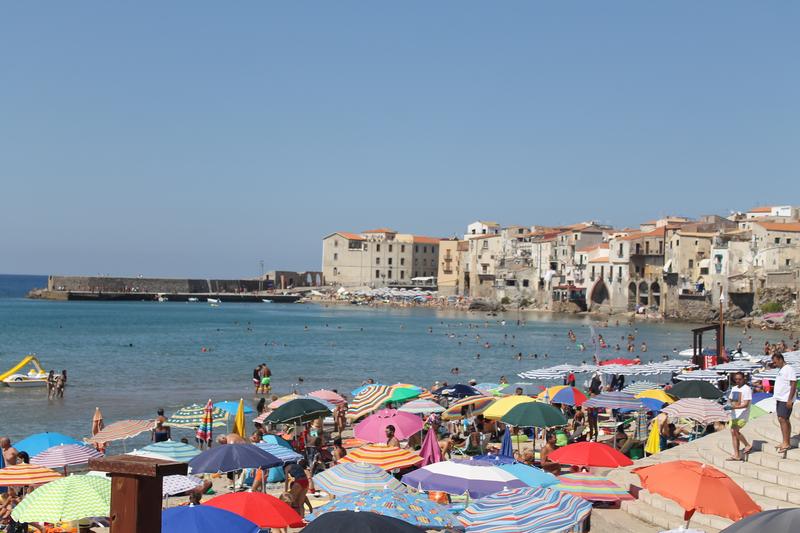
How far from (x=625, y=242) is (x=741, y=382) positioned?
77714 millimetres

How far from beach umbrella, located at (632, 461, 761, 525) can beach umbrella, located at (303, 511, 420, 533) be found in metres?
4.53

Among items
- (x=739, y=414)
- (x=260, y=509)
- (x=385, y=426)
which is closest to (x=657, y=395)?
(x=385, y=426)

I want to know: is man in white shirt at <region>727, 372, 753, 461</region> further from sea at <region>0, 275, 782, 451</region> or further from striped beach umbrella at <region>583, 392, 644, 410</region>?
sea at <region>0, 275, 782, 451</region>

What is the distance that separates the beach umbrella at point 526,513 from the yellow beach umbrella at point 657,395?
10.5m

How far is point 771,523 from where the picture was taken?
5.11 m

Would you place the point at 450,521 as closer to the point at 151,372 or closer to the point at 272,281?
the point at 151,372

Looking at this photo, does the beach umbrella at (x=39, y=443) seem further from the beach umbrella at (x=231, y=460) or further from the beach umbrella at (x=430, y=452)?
the beach umbrella at (x=430, y=452)

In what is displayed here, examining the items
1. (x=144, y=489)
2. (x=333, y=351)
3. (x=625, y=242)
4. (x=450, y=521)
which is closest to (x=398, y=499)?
(x=450, y=521)

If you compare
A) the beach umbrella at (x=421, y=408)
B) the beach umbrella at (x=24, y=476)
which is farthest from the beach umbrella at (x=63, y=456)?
the beach umbrella at (x=421, y=408)

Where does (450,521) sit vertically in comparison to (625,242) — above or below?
below

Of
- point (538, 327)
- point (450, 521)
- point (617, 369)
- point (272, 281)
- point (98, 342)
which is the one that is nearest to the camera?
point (450, 521)

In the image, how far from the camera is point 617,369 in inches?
1074

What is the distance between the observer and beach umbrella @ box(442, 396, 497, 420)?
2028 cm

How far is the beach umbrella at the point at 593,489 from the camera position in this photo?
417 inches
